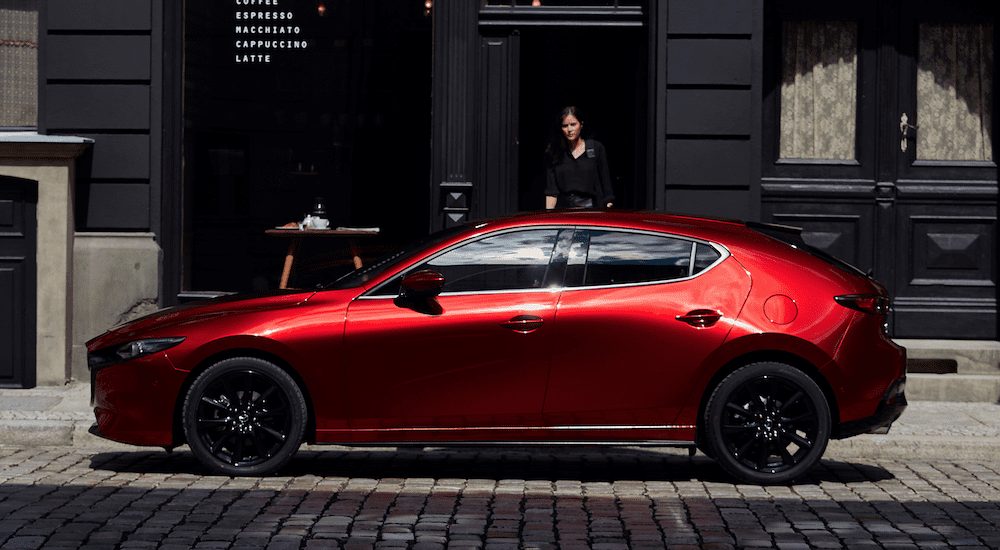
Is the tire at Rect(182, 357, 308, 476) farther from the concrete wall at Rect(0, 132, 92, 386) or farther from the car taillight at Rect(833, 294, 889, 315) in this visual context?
the concrete wall at Rect(0, 132, 92, 386)

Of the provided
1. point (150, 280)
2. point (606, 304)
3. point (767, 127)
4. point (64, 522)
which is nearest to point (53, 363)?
point (150, 280)

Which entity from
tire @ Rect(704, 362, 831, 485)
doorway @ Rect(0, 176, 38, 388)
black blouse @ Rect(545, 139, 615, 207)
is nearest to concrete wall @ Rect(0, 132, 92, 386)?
doorway @ Rect(0, 176, 38, 388)

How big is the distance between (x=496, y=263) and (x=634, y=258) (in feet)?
2.52

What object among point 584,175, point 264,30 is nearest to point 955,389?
point 584,175

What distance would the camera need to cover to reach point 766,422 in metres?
6.40

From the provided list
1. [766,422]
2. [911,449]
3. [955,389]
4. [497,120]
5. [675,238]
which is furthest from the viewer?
[497,120]

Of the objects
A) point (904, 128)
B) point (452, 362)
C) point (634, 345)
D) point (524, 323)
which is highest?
point (904, 128)

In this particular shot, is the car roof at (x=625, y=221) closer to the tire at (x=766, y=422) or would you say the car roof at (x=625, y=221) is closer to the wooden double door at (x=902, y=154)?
the tire at (x=766, y=422)

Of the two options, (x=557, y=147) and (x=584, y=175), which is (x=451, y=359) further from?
(x=557, y=147)

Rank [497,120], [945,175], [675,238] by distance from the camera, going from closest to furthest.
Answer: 1. [675,238]
2. [945,175]
3. [497,120]

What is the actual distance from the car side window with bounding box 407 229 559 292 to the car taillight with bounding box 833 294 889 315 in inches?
64.0

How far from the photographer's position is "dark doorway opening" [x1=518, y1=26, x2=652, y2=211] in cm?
1077

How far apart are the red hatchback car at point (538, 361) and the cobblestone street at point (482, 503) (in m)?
0.29

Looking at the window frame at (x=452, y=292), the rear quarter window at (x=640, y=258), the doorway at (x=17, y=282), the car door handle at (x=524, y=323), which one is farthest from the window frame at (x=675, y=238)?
the doorway at (x=17, y=282)
